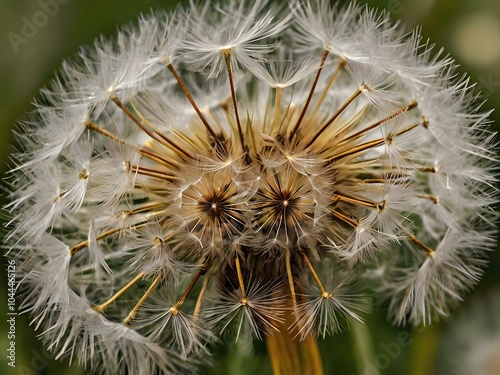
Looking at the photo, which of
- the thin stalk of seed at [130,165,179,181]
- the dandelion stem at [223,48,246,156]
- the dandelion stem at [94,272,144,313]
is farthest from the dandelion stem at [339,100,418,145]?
the dandelion stem at [94,272,144,313]

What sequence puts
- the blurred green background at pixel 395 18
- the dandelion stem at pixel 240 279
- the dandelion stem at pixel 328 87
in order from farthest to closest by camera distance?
the blurred green background at pixel 395 18
the dandelion stem at pixel 328 87
the dandelion stem at pixel 240 279

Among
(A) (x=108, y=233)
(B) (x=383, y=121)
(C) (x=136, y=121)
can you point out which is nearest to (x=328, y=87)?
(B) (x=383, y=121)

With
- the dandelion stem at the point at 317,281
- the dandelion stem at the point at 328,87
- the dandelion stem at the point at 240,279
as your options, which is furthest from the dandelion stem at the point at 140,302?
the dandelion stem at the point at 328,87

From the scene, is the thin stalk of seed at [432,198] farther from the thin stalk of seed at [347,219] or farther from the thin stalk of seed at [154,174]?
the thin stalk of seed at [154,174]

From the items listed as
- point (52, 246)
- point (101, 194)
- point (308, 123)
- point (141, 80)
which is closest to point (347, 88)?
point (308, 123)

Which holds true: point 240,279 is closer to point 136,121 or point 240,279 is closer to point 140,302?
point 140,302

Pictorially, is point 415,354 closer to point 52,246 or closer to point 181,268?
point 181,268

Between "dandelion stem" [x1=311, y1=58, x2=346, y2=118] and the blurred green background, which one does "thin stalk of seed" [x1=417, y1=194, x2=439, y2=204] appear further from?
the blurred green background

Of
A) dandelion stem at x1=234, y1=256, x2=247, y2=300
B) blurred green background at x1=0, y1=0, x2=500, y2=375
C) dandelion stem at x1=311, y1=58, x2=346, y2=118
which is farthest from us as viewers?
blurred green background at x1=0, y1=0, x2=500, y2=375
